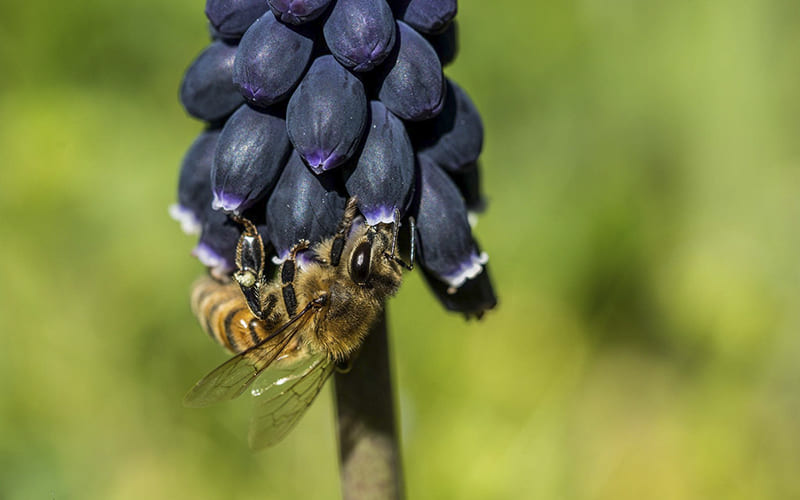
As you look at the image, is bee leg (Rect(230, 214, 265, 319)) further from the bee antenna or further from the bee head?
the bee head

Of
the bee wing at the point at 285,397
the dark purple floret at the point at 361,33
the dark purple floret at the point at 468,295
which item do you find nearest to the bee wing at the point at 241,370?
the bee wing at the point at 285,397

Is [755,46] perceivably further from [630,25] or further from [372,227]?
[372,227]

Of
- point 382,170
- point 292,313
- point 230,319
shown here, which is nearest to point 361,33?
point 382,170

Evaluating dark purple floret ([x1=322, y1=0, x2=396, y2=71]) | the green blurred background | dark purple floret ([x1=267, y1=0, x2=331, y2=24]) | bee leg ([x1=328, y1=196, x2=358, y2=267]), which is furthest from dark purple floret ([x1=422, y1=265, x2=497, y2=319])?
the green blurred background

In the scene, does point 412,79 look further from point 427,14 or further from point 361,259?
point 361,259

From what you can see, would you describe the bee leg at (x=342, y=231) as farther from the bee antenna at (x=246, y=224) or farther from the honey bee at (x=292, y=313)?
the bee antenna at (x=246, y=224)
